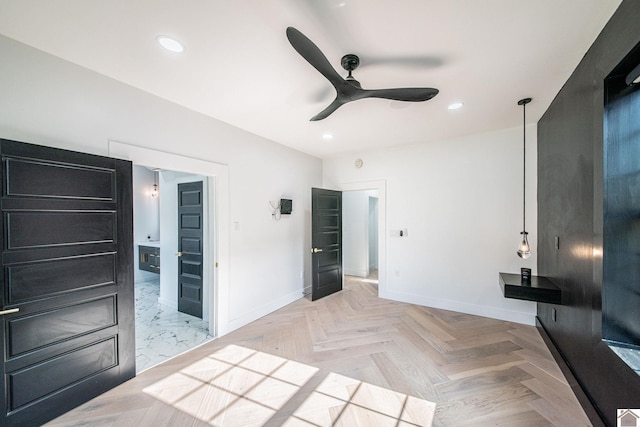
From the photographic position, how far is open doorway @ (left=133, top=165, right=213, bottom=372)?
9.59 feet

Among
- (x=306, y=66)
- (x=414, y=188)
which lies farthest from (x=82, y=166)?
(x=414, y=188)

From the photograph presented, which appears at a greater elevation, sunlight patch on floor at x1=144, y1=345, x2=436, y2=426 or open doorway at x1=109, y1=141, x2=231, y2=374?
open doorway at x1=109, y1=141, x2=231, y2=374

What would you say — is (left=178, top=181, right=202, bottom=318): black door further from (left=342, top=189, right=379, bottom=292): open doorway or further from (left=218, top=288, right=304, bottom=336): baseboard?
(left=342, top=189, right=379, bottom=292): open doorway

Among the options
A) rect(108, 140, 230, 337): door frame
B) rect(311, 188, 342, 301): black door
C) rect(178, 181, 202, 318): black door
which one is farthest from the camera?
rect(311, 188, 342, 301): black door

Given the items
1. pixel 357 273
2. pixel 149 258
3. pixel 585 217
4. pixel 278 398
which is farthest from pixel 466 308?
pixel 149 258

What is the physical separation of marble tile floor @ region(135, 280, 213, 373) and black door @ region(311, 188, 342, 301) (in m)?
1.90

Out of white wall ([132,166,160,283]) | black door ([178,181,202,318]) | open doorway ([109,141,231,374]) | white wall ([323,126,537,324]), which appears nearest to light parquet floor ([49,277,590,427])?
open doorway ([109,141,231,374])

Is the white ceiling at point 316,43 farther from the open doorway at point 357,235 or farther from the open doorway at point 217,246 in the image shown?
the open doorway at point 357,235

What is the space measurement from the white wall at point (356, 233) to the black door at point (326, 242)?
1.22 m

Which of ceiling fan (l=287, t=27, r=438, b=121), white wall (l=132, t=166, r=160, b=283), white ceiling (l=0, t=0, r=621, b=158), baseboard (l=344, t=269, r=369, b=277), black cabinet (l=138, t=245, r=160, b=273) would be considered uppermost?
white ceiling (l=0, t=0, r=621, b=158)

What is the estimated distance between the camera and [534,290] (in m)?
2.59

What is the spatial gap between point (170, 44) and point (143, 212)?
17.2 ft

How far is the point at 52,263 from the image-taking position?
1830 mm

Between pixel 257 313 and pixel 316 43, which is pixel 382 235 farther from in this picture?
pixel 316 43
